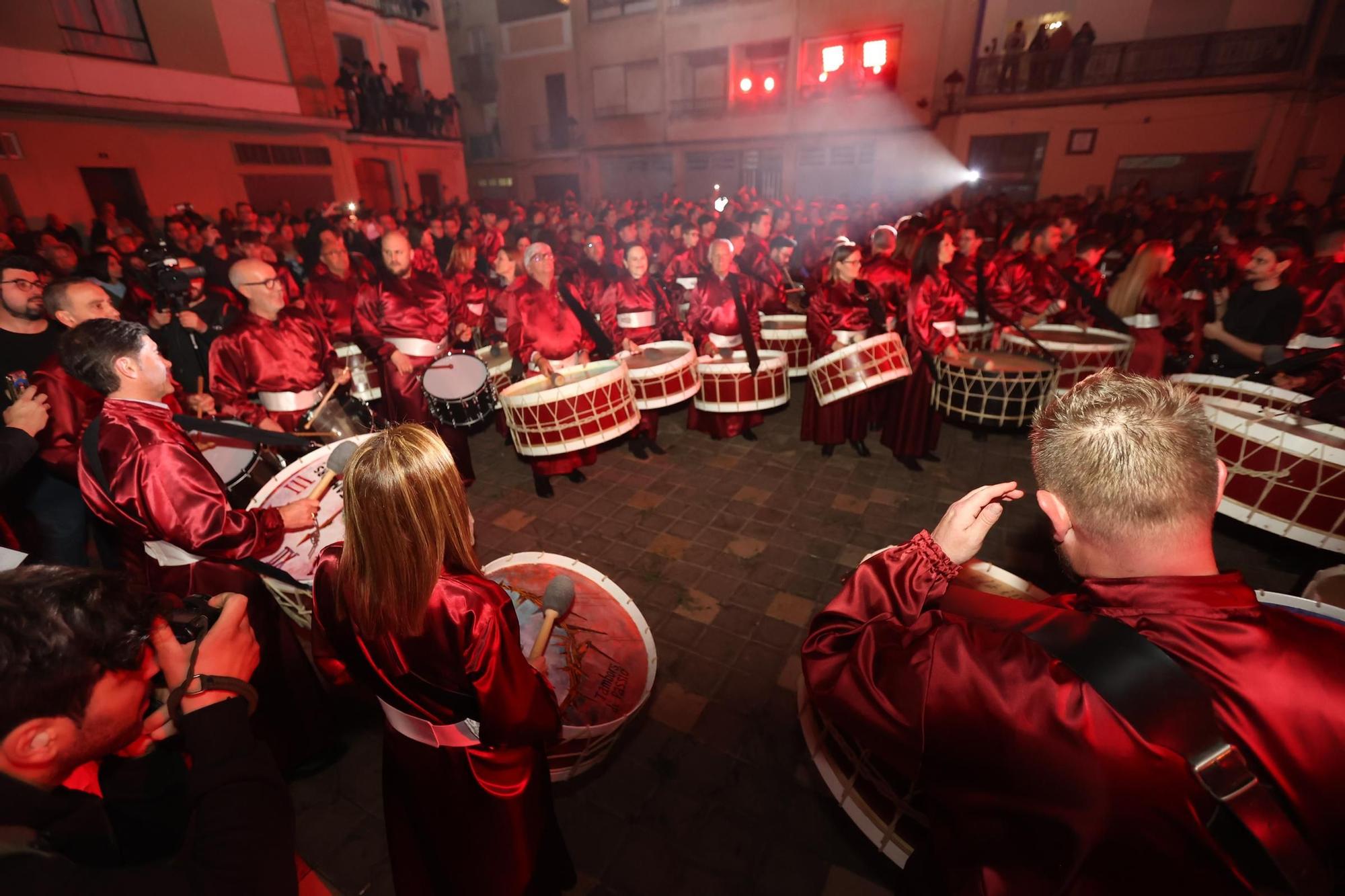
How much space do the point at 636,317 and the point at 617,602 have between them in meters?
4.49

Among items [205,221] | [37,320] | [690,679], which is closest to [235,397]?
[37,320]

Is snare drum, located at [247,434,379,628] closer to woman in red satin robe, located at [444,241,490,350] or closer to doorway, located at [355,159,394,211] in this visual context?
woman in red satin robe, located at [444,241,490,350]

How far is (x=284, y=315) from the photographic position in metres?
4.20

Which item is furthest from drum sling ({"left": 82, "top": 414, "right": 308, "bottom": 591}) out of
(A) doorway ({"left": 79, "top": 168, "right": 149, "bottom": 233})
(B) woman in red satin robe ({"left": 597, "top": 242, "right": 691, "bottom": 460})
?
(A) doorway ({"left": 79, "top": 168, "right": 149, "bottom": 233})

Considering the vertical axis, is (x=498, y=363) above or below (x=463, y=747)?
above

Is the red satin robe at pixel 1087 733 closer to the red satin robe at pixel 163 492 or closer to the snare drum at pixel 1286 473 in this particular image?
the red satin robe at pixel 163 492

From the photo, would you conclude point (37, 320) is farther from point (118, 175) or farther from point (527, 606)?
point (118, 175)

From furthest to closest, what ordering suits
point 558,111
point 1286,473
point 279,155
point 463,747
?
point 558,111 < point 279,155 < point 1286,473 < point 463,747

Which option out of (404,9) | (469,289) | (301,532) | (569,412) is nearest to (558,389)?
(569,412)

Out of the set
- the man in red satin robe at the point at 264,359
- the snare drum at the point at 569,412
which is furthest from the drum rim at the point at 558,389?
the man in red satin robe at the point at 264,359

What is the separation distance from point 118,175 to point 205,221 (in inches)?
241

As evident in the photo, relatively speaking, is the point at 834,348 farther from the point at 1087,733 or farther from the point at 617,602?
the point at 1087,733

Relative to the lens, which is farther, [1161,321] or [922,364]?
[1161,321]

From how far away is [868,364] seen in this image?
4.94m
